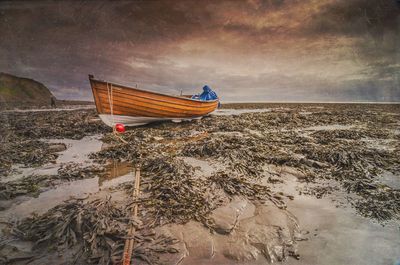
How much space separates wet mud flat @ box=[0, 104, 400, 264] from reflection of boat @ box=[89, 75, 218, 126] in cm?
260

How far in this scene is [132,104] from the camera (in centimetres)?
754

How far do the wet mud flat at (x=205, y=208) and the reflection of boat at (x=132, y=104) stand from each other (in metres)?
2.60

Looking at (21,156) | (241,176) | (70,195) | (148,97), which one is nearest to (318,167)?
(241,176)

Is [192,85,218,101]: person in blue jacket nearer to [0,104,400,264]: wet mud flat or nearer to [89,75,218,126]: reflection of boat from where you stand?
[89,75,218,126]: reflection of boat

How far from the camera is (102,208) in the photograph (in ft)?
8.25

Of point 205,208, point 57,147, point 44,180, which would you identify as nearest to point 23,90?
point 57,147

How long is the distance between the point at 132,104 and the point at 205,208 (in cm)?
586

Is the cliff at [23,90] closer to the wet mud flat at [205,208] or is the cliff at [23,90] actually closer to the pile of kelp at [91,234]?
the wet mud flat at [205,208]

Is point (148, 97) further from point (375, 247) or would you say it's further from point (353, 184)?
point (375, 247)

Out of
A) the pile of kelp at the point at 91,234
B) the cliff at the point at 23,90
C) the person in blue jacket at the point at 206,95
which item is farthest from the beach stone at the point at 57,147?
the cliff at the point at 23,90

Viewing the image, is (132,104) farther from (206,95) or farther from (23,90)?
(23,90)

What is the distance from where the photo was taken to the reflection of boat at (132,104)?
6844 millimetres

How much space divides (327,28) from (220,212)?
→ 670 cm

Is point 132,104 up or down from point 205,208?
up
